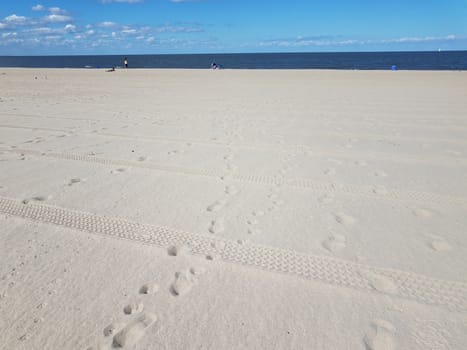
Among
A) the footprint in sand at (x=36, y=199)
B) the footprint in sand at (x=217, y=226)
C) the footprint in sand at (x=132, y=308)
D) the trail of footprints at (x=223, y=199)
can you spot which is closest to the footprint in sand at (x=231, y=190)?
the trail of footprints at (x=223, y=199)

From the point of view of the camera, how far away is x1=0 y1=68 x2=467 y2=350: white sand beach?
6.24 ft

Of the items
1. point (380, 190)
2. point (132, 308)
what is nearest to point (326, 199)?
point (380, 190)

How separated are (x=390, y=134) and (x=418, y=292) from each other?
185 inches

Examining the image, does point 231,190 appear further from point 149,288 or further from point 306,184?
point 149,288

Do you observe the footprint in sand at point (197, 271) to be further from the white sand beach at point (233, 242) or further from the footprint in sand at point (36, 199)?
the footprint in sand at point (36, 199)

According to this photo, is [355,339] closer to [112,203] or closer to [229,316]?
[229,316]

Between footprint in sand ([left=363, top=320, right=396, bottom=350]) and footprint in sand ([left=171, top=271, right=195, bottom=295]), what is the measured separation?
1184 mm

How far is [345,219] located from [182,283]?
70.2 inches

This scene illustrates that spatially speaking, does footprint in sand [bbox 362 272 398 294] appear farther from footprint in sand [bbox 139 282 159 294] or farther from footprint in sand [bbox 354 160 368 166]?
footprint in sand [bbox 354 160 368 166]

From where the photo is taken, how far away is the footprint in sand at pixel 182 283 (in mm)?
2173

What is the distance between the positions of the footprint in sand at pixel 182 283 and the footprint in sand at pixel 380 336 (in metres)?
1.18

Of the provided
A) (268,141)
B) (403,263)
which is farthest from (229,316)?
(268,141)

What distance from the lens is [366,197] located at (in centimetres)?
357

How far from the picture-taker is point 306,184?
154 inches
